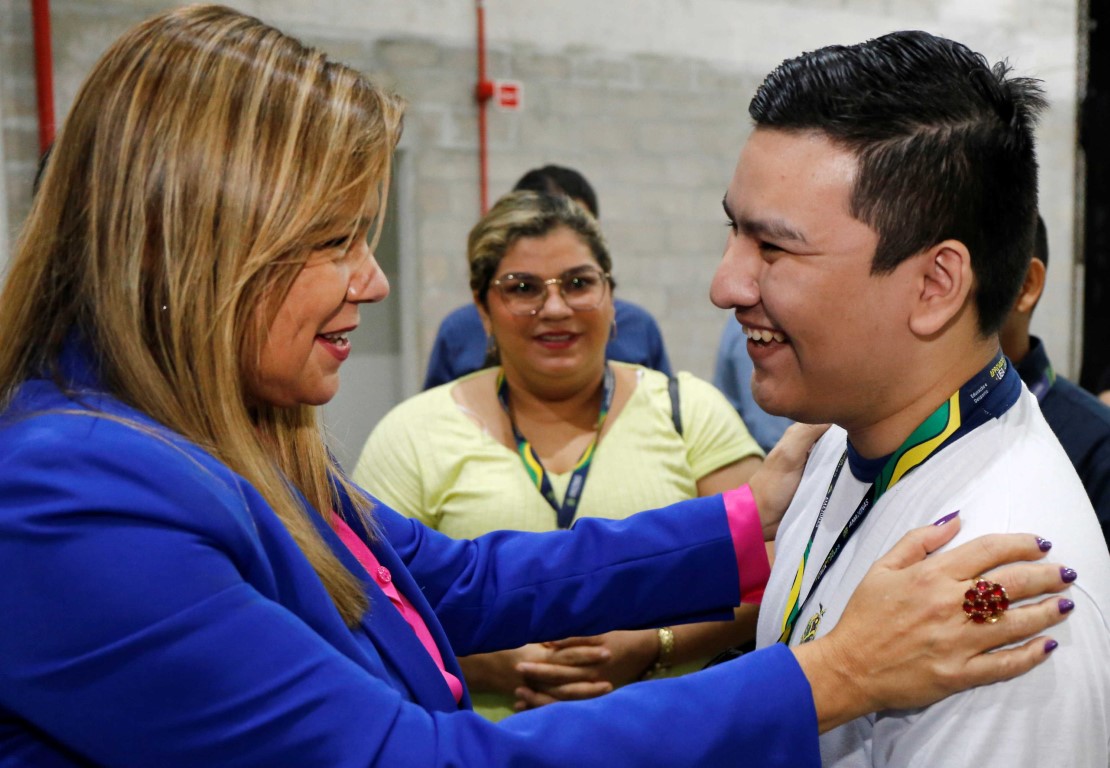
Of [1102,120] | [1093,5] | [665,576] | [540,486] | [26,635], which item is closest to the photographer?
[26,635]

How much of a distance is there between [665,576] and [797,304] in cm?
55

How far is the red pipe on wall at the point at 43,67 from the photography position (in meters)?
3.53

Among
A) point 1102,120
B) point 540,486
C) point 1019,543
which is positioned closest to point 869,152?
point 1019,543

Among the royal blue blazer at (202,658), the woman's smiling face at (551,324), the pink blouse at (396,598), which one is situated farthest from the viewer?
the woman's smiling face at (551,324)

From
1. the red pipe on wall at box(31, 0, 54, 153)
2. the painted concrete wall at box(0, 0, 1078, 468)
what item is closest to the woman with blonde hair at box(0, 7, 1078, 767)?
the red pipe on wall at box(31, 0, 54, 153)

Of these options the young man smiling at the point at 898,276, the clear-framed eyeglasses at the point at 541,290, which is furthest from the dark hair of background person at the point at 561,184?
the young man smiling at the point at 898,276

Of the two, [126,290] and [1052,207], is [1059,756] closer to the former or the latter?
[126,290]

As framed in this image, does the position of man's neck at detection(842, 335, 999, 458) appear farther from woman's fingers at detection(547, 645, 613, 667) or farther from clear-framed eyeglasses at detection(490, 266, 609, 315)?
clear-framed eyeglasses at detection(490, 266, 609, 315)

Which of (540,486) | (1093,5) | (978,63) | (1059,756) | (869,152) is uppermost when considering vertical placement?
(1093,5)

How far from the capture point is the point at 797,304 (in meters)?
1.26

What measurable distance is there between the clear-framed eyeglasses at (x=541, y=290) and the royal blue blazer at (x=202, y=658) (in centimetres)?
127

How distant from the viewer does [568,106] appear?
4621mm

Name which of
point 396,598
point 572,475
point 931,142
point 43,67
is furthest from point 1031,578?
point 43,67

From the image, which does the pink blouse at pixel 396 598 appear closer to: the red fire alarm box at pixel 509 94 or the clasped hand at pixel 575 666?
the clasped hand at pixel 575 666
